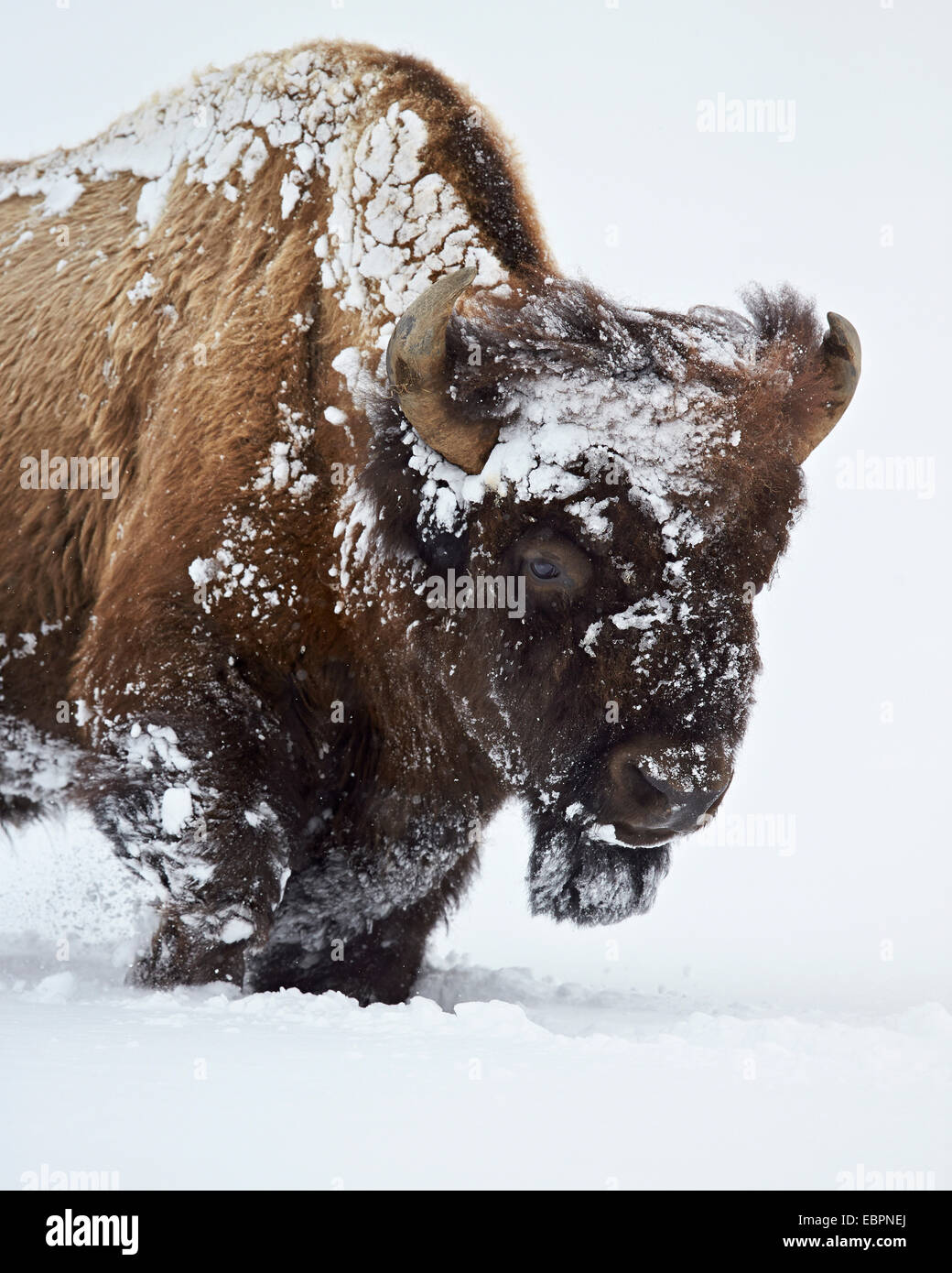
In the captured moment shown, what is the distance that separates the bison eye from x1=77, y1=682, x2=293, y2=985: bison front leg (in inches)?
43.7

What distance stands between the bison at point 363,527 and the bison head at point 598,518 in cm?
1

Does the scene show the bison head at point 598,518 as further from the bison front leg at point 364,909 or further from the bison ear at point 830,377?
the bison front leg at point 364,909

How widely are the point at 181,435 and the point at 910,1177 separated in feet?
10.7

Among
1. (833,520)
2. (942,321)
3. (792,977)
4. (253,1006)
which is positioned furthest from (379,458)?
(942,321)

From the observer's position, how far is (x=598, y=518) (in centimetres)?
339

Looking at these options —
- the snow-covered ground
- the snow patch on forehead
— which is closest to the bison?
the snow patch on forehead

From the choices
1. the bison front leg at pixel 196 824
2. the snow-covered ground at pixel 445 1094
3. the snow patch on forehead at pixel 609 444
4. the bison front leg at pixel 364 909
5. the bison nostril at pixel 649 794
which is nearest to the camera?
the snow-covered ground at pixel 445 1094

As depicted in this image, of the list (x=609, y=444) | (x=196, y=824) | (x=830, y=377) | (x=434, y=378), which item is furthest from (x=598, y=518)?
(x=196, y=824)

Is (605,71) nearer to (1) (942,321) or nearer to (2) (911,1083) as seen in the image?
(1) (942,321)

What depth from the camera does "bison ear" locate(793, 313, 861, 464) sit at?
3773 millimetres

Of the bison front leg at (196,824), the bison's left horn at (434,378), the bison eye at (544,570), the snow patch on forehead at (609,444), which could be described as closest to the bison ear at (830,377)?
the snow patch on forehead at (609,444)

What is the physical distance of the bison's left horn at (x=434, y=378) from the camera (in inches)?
130

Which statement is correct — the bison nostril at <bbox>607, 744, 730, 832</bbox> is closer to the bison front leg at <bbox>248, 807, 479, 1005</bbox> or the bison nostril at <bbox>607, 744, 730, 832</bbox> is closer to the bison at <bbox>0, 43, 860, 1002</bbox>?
the bison at <bbox>0, 43, 860, 1002</bbox>

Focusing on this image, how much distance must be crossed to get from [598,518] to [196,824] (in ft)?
5.39
